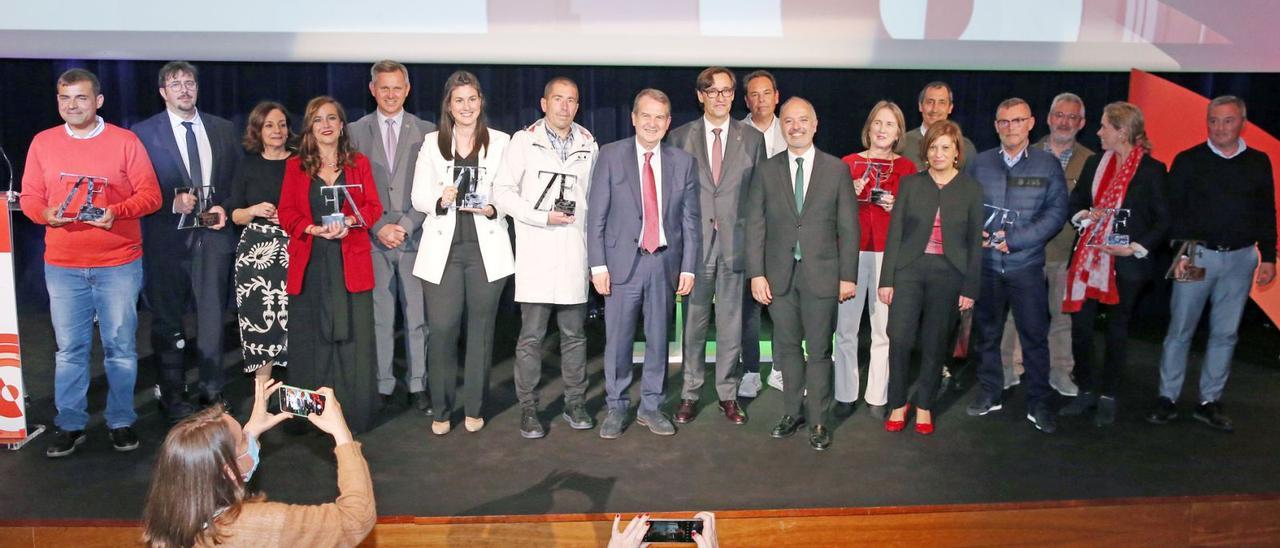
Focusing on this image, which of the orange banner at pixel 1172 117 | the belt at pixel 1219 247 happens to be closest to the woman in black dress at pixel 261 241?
the belt at pixel 1219 247

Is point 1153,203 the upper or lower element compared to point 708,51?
lower

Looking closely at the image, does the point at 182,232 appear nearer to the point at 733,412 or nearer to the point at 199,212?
the point at 199,212

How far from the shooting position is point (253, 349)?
412 centimetres

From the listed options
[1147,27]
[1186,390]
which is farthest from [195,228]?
[1147,27]

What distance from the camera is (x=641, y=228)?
3939mm

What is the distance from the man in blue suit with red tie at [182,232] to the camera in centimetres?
411

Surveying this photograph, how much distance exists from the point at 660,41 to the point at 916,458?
113 inches

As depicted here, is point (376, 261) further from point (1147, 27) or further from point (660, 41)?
point (1147, 27)

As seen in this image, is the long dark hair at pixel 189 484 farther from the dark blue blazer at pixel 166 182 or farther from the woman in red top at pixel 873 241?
the woman in red top at pixel 873 241

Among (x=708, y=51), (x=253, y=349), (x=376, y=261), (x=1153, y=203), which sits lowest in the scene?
(x=253, y=349)

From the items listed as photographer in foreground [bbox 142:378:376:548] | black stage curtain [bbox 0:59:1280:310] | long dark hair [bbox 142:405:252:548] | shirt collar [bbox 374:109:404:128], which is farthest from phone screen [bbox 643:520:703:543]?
black stage curtain [bbox 0:59:1280:310]

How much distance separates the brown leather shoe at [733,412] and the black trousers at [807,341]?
0.28 metres

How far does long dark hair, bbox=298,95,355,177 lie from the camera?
12.5 ft

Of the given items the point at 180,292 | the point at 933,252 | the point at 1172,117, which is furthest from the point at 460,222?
the point at 1172,117
